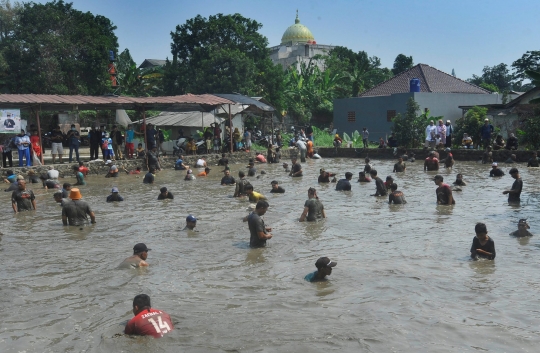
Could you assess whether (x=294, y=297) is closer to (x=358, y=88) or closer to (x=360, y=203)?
(x=360, y=203)

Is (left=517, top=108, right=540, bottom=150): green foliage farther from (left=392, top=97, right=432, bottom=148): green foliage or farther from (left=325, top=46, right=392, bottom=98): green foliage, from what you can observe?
(left=325, top=46, right=392, bottom=98): green foliage

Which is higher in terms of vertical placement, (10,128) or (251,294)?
(10,128)

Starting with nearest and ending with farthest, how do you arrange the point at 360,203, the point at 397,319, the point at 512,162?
1. the point at 397,319
2. the point at 360,203
3. the point at 512,162

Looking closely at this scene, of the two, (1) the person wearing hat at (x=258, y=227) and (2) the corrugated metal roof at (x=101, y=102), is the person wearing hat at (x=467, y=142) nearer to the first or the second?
(2) the corrugated metal roof at (x=101, y=102)

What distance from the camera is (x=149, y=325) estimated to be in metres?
6.87

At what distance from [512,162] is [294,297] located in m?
21.2

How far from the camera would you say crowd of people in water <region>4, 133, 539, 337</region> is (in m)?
7.11

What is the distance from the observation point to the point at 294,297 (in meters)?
8.25

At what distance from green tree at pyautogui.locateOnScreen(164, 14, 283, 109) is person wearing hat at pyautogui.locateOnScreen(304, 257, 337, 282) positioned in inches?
1366

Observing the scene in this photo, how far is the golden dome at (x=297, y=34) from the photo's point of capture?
7494 cm

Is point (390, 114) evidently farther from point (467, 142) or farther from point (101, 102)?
point (101, 102)

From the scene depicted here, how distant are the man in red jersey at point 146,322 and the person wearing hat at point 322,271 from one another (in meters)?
2.60

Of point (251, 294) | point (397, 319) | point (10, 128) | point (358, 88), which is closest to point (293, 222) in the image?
point (251, 294)

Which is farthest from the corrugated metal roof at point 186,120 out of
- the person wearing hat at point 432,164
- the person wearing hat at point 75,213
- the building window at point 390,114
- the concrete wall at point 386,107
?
the person wearing hat at point 75,213
